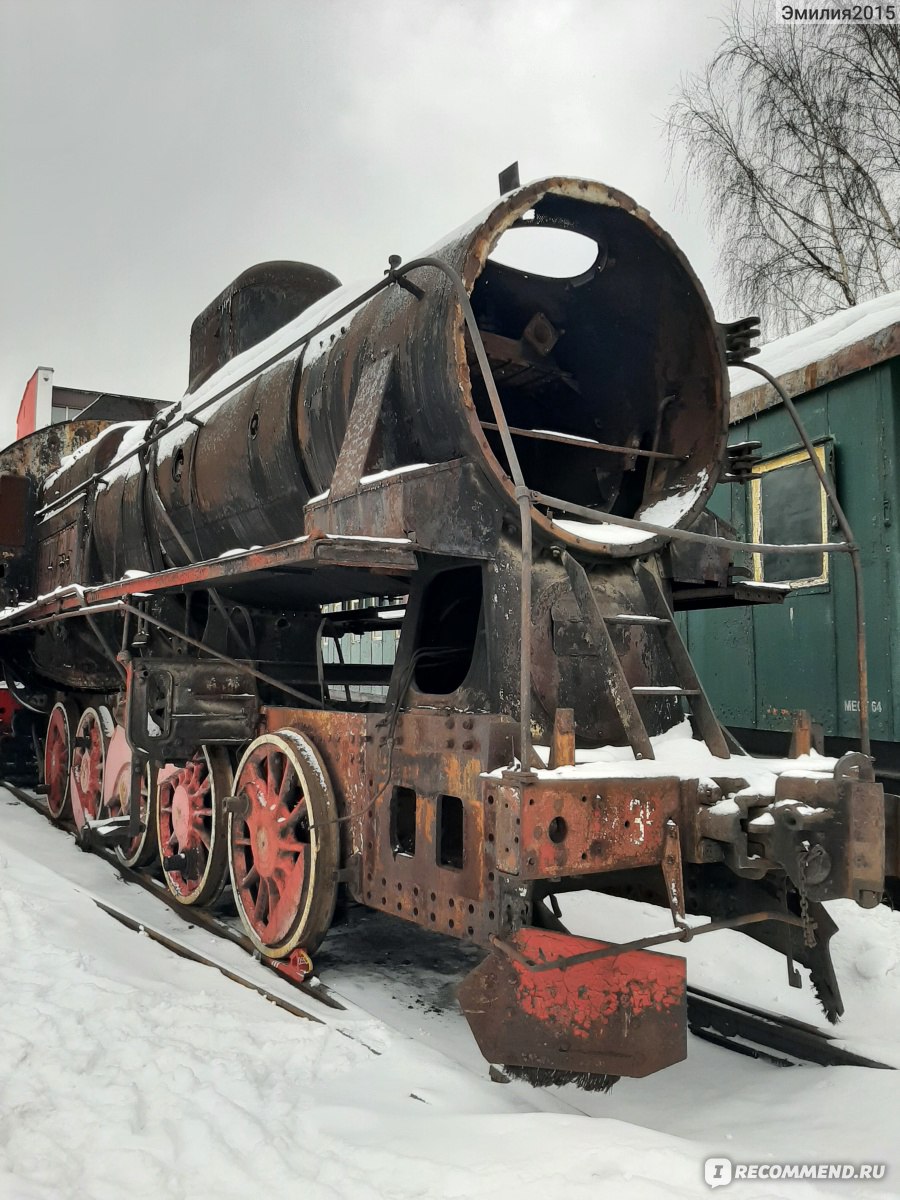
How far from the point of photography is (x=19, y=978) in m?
3.59

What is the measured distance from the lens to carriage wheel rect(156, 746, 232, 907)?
16.6 ft

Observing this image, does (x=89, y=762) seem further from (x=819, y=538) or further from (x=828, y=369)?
(x=828, y=369)

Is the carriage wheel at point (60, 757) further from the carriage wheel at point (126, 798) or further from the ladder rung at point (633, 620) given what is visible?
the ladder rung at point (633, 620)

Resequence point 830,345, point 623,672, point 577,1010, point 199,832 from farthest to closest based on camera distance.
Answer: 1. point 830,345
2. point 199,832
3. point 623,672
4. point 577,1010

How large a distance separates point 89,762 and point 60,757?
40.7 inches

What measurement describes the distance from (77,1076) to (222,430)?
126 inches

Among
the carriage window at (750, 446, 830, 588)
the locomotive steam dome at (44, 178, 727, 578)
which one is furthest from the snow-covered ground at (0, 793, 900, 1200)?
the carriage window at (750, 446, 830, 588)

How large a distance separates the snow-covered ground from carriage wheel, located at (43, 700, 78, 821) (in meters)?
3.37

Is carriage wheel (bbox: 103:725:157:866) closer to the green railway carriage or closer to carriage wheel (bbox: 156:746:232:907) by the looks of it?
carriage wheel (bbox: 156:746:232:907)

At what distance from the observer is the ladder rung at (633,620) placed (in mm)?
3486

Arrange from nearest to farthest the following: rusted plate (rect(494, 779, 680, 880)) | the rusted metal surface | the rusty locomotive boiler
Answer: rusted plate (rect(494, 779, 680, 880))
the rusty locomotive boiler
the rusted metal surface

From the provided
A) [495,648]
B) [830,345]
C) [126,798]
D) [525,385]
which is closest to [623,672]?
[495,648]

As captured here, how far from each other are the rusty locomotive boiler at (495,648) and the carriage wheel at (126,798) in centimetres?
39

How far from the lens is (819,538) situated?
19.1 feet
